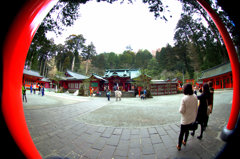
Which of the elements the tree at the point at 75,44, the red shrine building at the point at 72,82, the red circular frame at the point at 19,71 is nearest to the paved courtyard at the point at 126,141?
the red circular frame at the point at 19,71

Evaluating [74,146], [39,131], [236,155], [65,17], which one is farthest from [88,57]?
[236,155]

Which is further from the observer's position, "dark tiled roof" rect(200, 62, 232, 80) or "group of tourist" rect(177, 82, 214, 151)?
"group of tourist" rect(177, 82, 214, 151)

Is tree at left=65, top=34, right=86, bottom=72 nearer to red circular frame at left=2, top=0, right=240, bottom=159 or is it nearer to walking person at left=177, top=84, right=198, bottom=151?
red circular frame at left=2, top=0, right=240, bottom=159

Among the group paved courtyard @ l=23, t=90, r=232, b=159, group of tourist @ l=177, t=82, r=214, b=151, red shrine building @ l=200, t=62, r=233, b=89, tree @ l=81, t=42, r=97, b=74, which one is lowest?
paved courtyard @ l=23, t=90, r=232, b=159

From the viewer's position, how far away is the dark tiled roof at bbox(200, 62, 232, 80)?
2.96ft

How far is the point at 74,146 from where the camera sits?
1003 millimetres

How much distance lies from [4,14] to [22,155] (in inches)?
44.9

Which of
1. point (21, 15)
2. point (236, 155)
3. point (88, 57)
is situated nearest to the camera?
point (236, 155)

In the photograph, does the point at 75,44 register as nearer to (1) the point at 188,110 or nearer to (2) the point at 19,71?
(2) the point at 19,71

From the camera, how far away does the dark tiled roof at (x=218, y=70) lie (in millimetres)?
901

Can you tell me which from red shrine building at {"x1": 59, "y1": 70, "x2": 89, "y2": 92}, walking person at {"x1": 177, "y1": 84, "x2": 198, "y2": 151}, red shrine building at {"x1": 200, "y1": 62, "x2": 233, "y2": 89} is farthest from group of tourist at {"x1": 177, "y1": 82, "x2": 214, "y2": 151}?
red shrine building at {"x1": 59, "y1": 70, "x2": 89, "y2": 92}

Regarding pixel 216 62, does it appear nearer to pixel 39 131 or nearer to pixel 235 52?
pixel 235 52

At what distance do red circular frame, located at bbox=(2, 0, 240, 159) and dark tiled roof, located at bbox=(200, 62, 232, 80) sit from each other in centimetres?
17

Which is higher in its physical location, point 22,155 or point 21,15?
point 21,15
